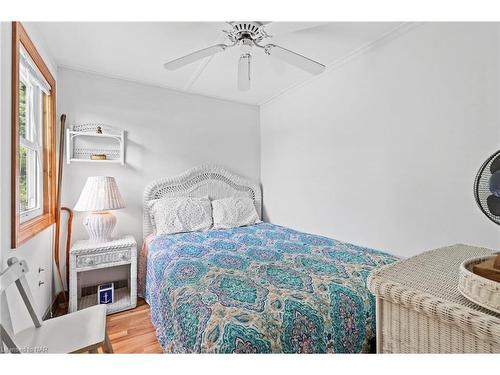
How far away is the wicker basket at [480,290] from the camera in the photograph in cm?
58

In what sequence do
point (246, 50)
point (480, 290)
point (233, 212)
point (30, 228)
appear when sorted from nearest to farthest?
point (480, 290) < point (30, 228) < point (246, 50) < point (233, 212)

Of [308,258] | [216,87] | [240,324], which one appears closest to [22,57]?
[216,87]

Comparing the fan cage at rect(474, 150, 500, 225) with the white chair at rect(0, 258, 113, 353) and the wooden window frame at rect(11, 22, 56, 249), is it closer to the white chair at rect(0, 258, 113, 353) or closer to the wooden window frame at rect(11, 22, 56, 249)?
the white chair at rect(0, 258, 113, 353)

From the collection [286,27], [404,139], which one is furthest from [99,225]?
[404,139]

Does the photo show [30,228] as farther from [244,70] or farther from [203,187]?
[244,70]

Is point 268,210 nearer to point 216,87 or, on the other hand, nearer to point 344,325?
point 216,87

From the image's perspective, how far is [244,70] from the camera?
6.01ft

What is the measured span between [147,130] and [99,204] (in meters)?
1.02

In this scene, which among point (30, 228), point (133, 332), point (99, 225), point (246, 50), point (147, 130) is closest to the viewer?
point (30, 228)

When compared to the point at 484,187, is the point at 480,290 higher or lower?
lower

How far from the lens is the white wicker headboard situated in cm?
276

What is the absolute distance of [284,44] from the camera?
202 centimetres

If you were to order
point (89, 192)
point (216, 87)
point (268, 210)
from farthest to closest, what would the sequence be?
point (268, 210)
point (216, 87)
point (89, 192)
